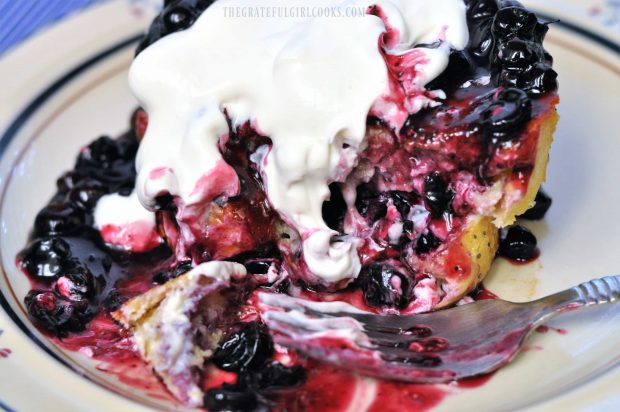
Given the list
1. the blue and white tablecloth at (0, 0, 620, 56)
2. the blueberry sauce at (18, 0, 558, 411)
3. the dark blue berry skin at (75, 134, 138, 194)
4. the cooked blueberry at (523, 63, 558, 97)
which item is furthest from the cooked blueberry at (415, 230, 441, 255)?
the blue and white tablecloth at (0, 0, 620, 56)

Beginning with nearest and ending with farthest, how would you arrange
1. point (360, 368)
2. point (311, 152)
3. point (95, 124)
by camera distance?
point (360, 368) < point (311, 152) < point (95, 124)

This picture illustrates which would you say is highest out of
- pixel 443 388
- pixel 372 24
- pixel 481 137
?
pixel 372 24

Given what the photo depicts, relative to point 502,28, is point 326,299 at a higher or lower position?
lower

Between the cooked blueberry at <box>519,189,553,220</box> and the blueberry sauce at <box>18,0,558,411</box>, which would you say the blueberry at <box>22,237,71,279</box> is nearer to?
the blueberry sauce at <box>18,0,558,411</box>

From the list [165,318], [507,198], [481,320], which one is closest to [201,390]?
[165,318]

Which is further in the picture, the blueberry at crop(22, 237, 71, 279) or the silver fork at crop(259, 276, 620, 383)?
the blueberry at crop(22, 237, 71, 279)

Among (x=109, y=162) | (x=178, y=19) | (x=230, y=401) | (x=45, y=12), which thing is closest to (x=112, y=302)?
(x=230, y=401)

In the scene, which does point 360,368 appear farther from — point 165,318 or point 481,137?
point 481,137
